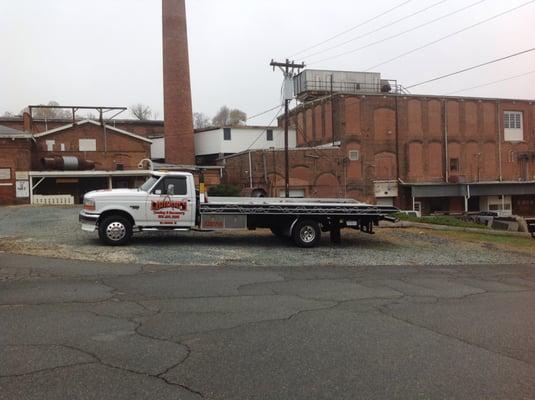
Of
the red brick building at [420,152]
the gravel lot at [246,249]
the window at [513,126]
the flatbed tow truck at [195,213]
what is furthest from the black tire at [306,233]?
the window at [513,126]

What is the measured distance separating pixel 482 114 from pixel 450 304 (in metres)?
52.5

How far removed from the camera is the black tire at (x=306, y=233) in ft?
55.2

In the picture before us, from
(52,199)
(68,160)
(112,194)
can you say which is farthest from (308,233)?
(68,160)

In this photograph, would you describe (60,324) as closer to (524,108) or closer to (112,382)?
(112,382)

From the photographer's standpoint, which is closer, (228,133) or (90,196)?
(90,196)

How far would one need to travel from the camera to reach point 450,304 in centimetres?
913

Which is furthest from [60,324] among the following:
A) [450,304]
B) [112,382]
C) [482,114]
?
[482,114]

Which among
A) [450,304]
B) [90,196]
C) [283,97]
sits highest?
[283,97]

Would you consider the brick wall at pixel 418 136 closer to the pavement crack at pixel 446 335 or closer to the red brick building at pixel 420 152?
the red brick building at pixel 420 152

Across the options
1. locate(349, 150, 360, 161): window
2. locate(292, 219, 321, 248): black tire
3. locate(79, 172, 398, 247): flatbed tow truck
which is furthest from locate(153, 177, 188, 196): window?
locate(349, 150, 360, 161): window

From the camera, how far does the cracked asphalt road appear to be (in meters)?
4.90

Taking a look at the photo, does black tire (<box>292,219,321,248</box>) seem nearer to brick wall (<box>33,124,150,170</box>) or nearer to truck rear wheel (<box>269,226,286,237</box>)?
truck rear wheel (<box>269,226,286,237</box>)

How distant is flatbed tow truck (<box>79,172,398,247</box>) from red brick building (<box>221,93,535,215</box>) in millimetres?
30123

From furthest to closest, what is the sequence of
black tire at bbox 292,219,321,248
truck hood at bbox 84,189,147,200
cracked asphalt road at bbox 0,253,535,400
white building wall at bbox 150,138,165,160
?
white building wall at bbox 150,138,165,160 < black tire at bbox 292,219,321,248 < truck hood at bbox 84,189,147,200 < cracked asphalt road at bbox 0,253,535,400
